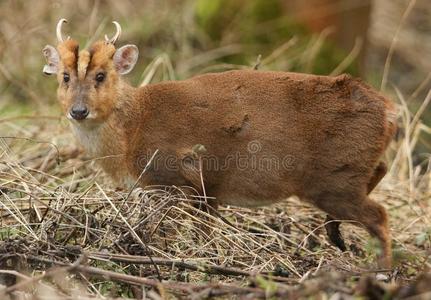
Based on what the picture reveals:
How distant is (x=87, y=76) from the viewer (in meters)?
6.18

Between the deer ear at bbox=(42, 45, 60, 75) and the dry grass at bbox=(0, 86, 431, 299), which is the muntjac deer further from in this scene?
the dry grass at bbox=(0, 86, 431, 299)

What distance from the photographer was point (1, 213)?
5785 mm

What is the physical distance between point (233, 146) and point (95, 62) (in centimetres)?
114

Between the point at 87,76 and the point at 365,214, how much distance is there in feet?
7.22

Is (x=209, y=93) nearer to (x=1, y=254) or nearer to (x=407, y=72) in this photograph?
(x=1, y=254)

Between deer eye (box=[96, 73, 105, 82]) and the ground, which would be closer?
the ground

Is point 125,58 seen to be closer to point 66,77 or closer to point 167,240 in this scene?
point 66,77

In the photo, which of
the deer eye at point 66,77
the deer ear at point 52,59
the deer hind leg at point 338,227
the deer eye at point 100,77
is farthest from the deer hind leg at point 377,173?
the deer ear at point 52,59

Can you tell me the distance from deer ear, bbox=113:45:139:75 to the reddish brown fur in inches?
3.3

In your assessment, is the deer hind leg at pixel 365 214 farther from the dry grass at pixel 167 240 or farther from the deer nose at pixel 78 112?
the deer nose at pixel 78 112

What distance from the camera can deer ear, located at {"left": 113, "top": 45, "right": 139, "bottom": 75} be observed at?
6430mm

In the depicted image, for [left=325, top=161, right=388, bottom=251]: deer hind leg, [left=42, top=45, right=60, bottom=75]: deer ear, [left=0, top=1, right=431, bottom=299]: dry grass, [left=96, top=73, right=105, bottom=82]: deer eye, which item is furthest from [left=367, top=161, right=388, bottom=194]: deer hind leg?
[left=42, top=45, right=60, bottom=75]: deer ear

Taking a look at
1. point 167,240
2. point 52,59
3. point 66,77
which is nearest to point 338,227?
point 167,240

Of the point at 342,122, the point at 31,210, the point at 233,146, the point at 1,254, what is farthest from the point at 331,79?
the point at 1,254
